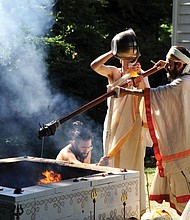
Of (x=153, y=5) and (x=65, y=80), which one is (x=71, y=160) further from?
(x=153, y=5)

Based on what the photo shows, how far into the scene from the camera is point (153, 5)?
41.9ft

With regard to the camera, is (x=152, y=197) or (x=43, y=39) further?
(x=43, y=39)

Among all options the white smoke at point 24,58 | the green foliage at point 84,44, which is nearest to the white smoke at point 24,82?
the white smoke at point 24,58

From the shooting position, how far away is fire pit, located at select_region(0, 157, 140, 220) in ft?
13.2

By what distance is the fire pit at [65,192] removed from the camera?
13.2ft

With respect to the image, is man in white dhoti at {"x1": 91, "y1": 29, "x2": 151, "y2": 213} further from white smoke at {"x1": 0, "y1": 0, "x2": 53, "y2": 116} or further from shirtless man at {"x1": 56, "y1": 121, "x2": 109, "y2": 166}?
white smoke at {"x1": 0, "y1": 0, "x2": 53, "y2": 116}

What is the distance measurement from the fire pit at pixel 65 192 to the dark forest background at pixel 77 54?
13.1 feet

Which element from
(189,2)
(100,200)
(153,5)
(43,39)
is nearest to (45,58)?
(43,39)

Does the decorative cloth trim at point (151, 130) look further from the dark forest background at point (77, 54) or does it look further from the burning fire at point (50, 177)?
the dark forest background at point (77, 54)

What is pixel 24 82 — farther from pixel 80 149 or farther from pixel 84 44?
pixel 80 149

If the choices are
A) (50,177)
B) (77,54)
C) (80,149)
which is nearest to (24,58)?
(77,54)

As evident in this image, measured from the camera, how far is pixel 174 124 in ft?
16.9

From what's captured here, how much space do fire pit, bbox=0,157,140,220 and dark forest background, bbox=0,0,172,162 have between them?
4.00 m

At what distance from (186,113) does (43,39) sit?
4505mm
